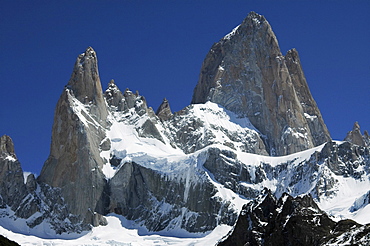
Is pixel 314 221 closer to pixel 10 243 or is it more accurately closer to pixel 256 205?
pixel 256 205

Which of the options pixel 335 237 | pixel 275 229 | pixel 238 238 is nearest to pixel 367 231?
pixel 335 237

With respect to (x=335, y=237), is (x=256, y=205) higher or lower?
higher

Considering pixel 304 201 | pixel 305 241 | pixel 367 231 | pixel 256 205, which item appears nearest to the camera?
pixel 367 231

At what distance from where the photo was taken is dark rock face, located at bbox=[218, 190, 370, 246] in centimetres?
16300

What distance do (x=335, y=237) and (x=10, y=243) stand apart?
55346mm

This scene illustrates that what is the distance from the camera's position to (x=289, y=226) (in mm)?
172500

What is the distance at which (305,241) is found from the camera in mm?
167000

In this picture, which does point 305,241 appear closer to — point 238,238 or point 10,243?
point 238,238

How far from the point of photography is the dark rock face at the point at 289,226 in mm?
163000

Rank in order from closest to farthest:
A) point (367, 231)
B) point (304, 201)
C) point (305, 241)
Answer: point (367, 231) < point (305, 241) < point (304, 201)

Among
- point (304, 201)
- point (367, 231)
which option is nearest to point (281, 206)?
point (304, 201)

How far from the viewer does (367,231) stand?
504ft

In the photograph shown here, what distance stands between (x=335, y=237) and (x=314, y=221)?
10.2 meters

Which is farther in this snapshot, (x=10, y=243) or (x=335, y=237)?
(x=10, y=243)
